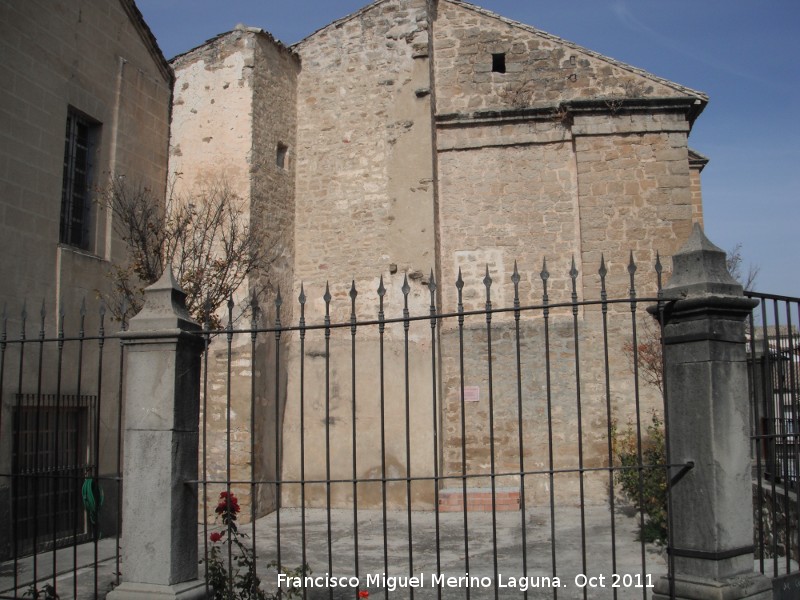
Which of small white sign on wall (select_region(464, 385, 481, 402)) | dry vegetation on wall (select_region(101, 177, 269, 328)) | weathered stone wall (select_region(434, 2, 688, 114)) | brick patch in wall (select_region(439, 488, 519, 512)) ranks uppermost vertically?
weathered stone wall (select_region(434, 2, 688, 114))

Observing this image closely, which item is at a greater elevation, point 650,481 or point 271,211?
point 271,211

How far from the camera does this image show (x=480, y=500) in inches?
406

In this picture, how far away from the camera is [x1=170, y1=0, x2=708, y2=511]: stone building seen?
37.4 ft

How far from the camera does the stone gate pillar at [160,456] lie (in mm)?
4383

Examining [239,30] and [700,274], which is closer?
[700,274]

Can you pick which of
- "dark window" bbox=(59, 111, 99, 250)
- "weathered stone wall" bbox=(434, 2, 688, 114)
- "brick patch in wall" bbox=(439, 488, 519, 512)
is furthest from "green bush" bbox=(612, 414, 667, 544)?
"dark window" bbox=(59, 111, 99, 250)

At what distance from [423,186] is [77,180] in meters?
5.16

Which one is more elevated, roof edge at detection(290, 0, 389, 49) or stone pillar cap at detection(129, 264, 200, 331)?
roof edge at detection(290, 0, 389, 49)

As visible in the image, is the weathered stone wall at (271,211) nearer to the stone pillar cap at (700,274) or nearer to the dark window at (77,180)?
Result: the dark window at (77,180)

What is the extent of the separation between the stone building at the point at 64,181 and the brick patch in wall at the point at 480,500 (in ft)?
15.1

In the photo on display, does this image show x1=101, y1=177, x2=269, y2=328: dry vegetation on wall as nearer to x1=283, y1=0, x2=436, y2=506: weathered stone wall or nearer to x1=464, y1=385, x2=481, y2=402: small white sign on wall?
x1=283, y1=0, x2=436, y2=506: weathered stone wall

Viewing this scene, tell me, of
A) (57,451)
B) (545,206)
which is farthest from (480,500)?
(57,451)

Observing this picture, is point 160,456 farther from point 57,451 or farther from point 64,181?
point 64,181

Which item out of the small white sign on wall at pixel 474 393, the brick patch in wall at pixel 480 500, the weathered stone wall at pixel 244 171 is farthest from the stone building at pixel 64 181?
the small white sign on wall at pixel 474 393
